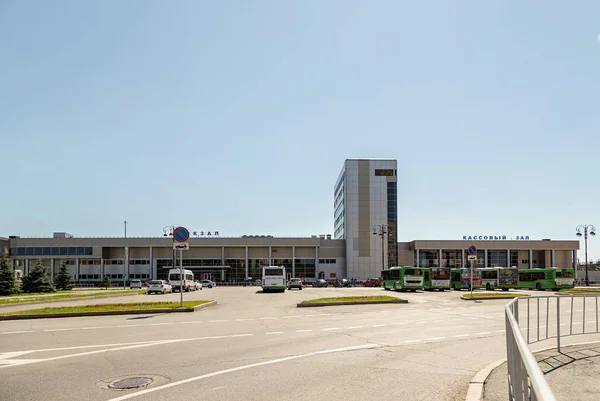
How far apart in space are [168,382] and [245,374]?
1.36 meters

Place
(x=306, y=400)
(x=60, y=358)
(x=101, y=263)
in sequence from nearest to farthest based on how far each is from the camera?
(x=306, y=400)
(x=60, y=358)
(x=101, y=263)

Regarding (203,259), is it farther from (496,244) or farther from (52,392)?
(52,392)

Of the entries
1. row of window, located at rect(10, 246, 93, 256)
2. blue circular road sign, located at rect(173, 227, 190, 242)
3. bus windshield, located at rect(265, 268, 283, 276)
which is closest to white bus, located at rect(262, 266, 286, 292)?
bus windshield, located at rect(265, 268, 283, 276)

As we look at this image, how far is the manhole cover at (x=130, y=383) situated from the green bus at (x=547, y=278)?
53.3 metres

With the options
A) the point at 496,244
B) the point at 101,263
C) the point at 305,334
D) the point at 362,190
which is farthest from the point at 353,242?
the point at 305,334

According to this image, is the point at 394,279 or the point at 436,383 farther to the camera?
the point at 394,279

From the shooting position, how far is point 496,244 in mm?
106000

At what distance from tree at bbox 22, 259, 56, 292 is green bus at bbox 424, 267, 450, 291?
40.2 meters

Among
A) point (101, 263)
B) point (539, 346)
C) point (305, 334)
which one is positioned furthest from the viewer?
point (101, 263)

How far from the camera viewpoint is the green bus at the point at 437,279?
52.2 metres

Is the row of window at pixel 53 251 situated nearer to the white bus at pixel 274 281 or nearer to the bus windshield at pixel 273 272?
the bus windshield at pixel 273 272

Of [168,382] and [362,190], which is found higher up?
[362,190]

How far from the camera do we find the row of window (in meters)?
99.9

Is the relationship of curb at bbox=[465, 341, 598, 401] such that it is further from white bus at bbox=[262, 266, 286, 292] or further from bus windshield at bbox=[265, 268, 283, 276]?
bus windshield at bbox=[265, 268, 283, 276]
